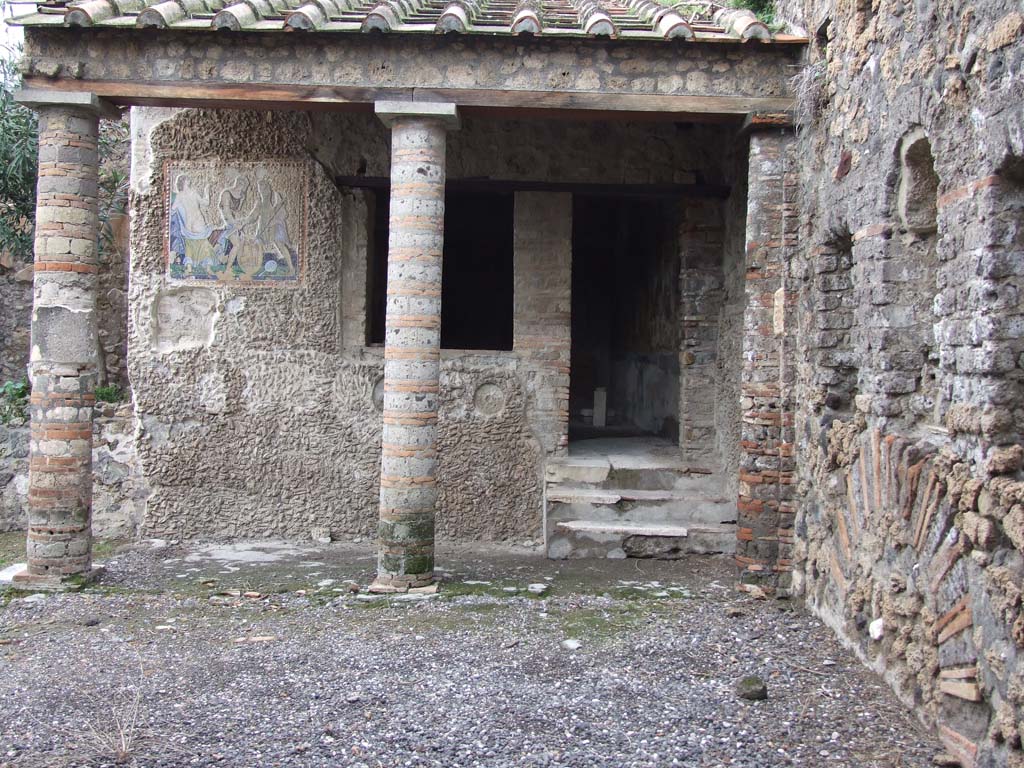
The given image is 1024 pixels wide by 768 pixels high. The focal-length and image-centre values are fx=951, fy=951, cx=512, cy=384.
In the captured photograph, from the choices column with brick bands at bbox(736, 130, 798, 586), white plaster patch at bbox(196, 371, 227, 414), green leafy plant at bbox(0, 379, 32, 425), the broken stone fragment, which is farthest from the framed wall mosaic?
the broken stone fragment

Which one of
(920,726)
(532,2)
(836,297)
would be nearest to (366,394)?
(532,2)

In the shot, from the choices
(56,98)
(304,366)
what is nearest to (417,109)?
(56,98)

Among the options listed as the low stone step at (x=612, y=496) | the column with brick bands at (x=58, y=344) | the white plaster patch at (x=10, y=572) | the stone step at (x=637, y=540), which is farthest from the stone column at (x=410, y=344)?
the white plaster patch at (x=10, y=572)

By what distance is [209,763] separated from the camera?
3613mm

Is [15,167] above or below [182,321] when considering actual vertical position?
above

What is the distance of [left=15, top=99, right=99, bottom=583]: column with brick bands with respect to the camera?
6059 mm

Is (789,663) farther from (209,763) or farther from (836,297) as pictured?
(209,763)

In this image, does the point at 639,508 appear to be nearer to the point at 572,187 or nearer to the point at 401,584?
the point at 401,584

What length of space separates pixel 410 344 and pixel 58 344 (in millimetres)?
2273

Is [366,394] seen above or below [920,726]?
above

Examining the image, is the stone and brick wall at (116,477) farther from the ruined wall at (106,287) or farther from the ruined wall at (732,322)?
the ruined wall at (732,322)

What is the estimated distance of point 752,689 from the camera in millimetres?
4258

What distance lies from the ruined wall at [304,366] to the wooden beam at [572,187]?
168 millimetres

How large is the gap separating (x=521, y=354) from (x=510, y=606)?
2551mm
